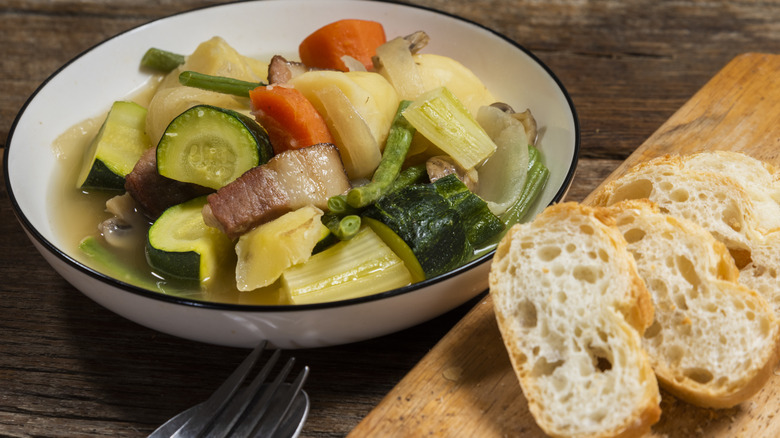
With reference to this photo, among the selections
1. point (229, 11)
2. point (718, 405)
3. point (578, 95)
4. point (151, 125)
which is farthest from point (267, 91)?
point (578, 95)

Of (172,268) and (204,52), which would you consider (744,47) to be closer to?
(204,52)

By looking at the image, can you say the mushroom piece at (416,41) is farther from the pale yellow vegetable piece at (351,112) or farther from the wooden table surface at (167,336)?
the wooden table surface at (167,336)

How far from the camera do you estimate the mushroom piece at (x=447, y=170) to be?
2768 millimetres

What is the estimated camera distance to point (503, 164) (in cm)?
295

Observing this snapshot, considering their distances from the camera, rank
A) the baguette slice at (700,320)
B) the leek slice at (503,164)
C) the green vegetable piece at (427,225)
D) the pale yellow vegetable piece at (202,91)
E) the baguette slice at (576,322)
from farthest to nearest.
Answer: the pale yellow vegetable piece at (202,91) → the leek slice at (503,164) → the green vegetable piece at (427,225) → the baguette slice at (700,320) → the baguette slice at (576,322)

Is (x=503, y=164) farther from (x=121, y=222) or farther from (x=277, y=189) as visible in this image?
(x=121, y=222)

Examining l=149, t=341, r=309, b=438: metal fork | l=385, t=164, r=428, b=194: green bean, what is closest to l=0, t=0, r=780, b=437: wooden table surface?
l=149, t=341, r=309, b=438: metal fork

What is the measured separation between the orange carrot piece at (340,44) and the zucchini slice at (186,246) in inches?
43.4

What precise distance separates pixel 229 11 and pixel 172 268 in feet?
6.23

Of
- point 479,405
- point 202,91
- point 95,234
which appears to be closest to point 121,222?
point 95,234

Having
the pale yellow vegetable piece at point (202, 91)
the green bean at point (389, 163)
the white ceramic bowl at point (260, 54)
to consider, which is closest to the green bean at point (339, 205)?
the green bean at point (389, 163)

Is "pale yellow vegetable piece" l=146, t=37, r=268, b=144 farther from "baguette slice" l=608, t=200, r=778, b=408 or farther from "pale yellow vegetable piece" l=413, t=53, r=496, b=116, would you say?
"baguette slice" l=608, t=200, r=778, b=408

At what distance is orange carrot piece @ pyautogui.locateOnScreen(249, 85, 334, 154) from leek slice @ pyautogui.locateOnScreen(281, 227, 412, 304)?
1.54ft

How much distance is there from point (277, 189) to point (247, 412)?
796 mm
